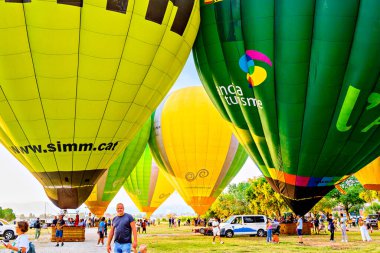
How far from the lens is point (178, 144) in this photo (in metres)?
23.8

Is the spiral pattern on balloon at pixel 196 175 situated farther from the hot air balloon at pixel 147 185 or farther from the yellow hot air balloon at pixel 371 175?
the hot air balloon at pixel 147 185

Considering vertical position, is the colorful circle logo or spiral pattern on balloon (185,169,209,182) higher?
the colorful circle logo

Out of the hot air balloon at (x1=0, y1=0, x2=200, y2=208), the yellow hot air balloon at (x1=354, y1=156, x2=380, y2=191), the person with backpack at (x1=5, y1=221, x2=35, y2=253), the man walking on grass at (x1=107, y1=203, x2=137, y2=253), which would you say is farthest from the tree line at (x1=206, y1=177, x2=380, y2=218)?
the person with backpack at (x1=5, y1=221, x2=35, y2=253)

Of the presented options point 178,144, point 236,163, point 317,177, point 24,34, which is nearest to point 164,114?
point 178,144

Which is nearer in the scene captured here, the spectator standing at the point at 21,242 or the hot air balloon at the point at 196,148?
the spectator standing at the point at 21,242

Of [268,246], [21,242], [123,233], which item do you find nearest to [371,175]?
[268,246]

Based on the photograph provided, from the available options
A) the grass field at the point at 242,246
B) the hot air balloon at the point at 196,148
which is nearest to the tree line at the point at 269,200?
the hot air balloon at the point at 196,148

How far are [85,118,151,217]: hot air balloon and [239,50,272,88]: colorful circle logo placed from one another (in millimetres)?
12467

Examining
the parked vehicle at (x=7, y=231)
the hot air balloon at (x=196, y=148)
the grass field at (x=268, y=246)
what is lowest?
the grass field at (x=268, y=246)

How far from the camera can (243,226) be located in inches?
875

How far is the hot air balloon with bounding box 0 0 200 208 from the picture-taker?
1007 centimetres

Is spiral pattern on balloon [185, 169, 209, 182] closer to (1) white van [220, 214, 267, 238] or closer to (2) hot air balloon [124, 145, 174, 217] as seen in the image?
(1) white van [220, 214, 267, 238]

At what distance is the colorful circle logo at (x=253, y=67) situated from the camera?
40.0ft

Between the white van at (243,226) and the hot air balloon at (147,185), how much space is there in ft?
47.9
